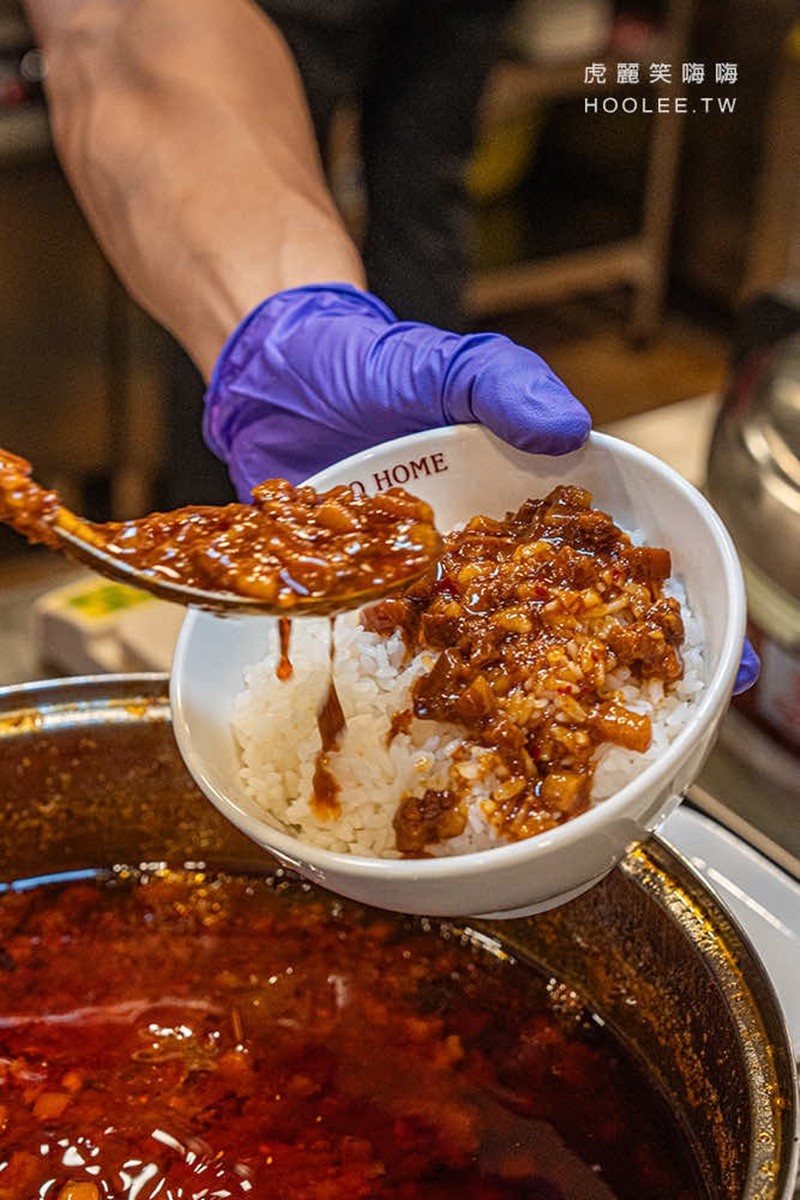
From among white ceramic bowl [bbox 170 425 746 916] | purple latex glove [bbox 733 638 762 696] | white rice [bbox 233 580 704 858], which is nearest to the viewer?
white ceramic bowl [bbox 170 425 746 916]

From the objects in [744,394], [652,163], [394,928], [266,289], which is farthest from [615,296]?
[394,928]

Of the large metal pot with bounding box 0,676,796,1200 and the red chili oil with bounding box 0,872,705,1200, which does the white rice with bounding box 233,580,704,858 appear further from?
the red chili oil with bounding box 0,872,705,1200

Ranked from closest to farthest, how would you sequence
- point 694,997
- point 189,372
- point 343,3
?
point 694,997
point 343,3
point 189,372

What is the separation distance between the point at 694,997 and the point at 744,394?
1.12m

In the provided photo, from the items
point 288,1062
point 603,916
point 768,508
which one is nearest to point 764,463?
point 768,508

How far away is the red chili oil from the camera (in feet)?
4.67

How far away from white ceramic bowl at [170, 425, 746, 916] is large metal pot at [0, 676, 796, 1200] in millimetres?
174

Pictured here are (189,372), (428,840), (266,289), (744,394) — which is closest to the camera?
(428,840)

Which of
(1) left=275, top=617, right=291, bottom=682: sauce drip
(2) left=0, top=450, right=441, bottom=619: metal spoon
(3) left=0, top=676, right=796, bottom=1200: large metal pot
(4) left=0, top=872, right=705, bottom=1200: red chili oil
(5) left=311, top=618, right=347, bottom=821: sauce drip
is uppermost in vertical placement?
(2) left=0, top=450, right=441, bottom=619: metal spoon

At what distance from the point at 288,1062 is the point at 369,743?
0.41 metres

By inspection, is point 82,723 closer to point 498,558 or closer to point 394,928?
point 394,928

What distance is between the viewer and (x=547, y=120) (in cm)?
548

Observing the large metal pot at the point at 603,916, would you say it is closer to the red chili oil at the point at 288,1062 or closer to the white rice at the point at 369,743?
the red chili oil at the point at 288,1062

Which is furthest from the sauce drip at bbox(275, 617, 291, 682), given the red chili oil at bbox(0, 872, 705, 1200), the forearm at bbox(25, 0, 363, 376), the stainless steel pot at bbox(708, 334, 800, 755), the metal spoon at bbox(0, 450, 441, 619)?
the stainless steel pot at bbox(708, 334, 800, 755)
